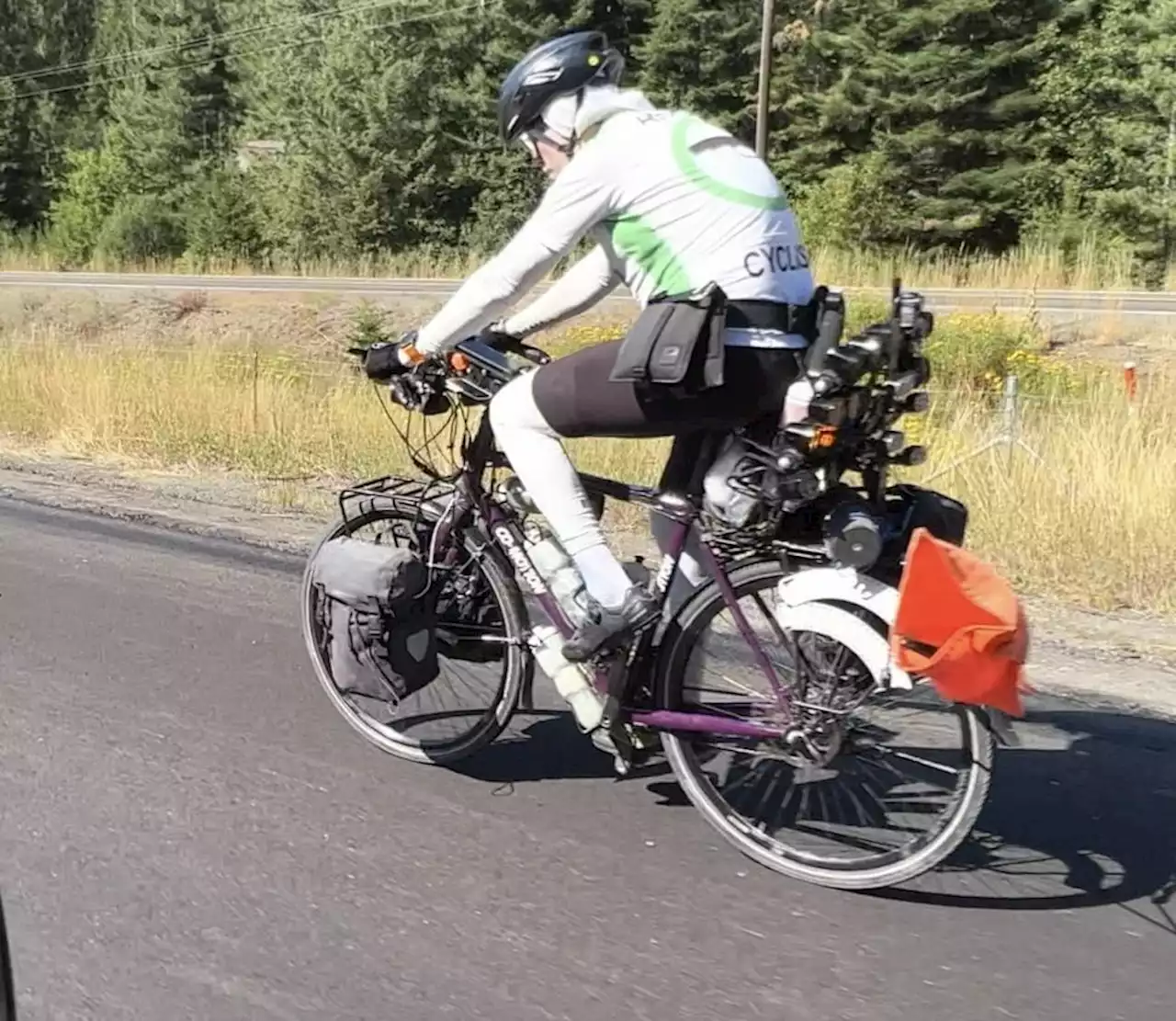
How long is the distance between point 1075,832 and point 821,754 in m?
0.82

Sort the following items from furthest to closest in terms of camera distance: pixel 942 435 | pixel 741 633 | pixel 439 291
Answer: pixel 439 291
pixel 942 435
pixel 741 633

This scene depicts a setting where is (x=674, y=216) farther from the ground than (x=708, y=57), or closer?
closer

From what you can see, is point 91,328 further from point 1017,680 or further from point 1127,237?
point 1017,680

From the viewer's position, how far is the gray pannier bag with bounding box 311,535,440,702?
14.1 ft

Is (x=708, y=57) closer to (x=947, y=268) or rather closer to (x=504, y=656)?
(x=947, y=268)

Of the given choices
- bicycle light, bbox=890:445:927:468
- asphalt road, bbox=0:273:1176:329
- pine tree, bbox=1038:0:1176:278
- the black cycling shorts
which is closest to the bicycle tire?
the black cycling shorts

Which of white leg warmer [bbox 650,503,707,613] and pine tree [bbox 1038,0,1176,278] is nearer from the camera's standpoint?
white leg warmer [bbox 650,503,707,613]

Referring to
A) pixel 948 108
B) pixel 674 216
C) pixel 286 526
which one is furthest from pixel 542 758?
pixel 948 108

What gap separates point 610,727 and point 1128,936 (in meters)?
1.40

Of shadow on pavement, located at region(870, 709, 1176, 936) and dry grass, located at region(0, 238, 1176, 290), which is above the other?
dry grass, located at region(0, 238, 1176, 290)

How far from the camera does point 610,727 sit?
3.95 m

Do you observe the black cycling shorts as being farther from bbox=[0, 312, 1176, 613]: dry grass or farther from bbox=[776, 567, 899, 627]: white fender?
bbox=[0, 312, 1176, 613]: dry grass

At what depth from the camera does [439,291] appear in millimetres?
29438

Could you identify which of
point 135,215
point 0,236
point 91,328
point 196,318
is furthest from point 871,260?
point 0,236
